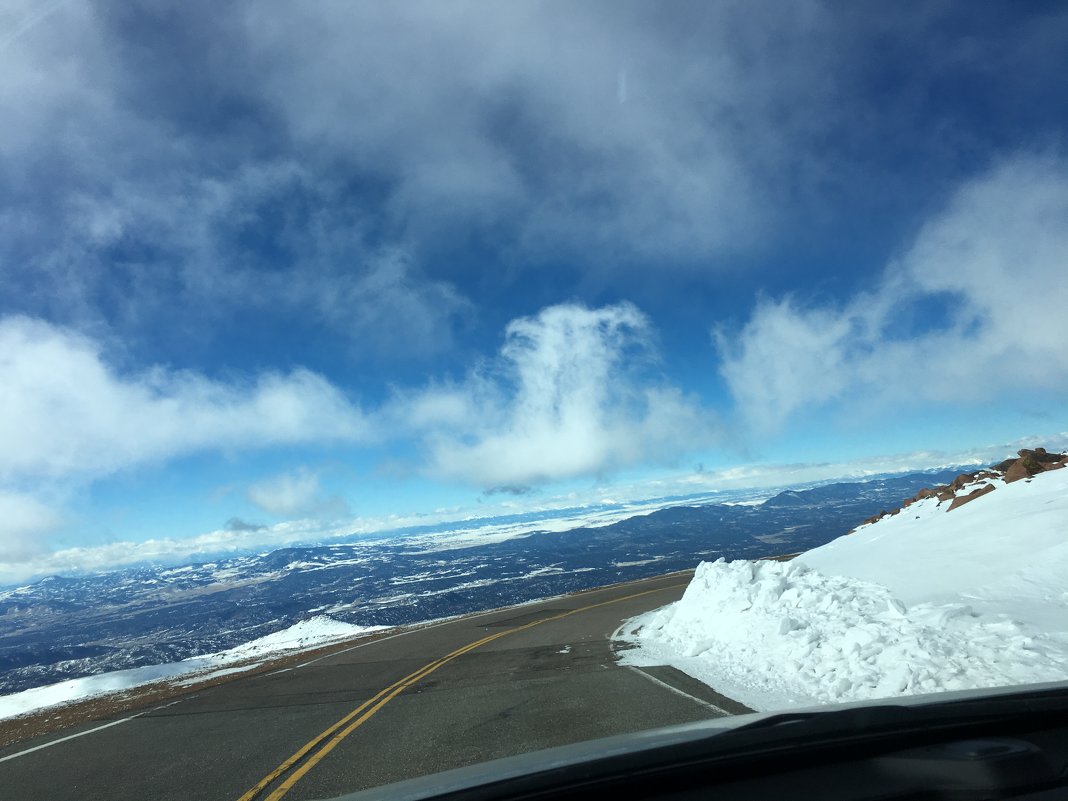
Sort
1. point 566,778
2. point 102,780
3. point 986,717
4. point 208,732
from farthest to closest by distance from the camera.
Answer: point 208,732 → point 102,780 → point 986,717 → point 566,778

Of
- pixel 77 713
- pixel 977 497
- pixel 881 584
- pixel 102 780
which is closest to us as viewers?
pixel 102 780

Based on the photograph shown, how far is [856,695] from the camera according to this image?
7566mm

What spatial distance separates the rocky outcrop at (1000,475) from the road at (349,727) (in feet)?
54.0

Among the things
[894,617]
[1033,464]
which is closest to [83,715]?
[894,617]

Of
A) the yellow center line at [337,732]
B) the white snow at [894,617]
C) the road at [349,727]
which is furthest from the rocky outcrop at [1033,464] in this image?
the yellow center line at [337,732]

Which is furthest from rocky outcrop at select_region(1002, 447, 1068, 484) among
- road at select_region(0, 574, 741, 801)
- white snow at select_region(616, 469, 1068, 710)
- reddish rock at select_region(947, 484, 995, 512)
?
road at select_region(0, 574, 741, 801)

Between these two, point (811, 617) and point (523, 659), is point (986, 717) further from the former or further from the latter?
point (523, 659)

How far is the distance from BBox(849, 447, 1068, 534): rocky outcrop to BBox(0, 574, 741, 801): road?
16.5m

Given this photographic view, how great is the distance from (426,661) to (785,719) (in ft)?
43.4

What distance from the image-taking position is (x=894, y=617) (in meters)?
9.88

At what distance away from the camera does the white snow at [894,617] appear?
762 centimetres

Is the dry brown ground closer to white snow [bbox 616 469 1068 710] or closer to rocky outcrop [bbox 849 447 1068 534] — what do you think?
white snow [bbox 616 469 1068 710]

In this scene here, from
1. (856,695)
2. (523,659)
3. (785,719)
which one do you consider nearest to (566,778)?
(785,719)

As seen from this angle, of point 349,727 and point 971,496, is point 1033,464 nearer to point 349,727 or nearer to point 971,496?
point 971,496
